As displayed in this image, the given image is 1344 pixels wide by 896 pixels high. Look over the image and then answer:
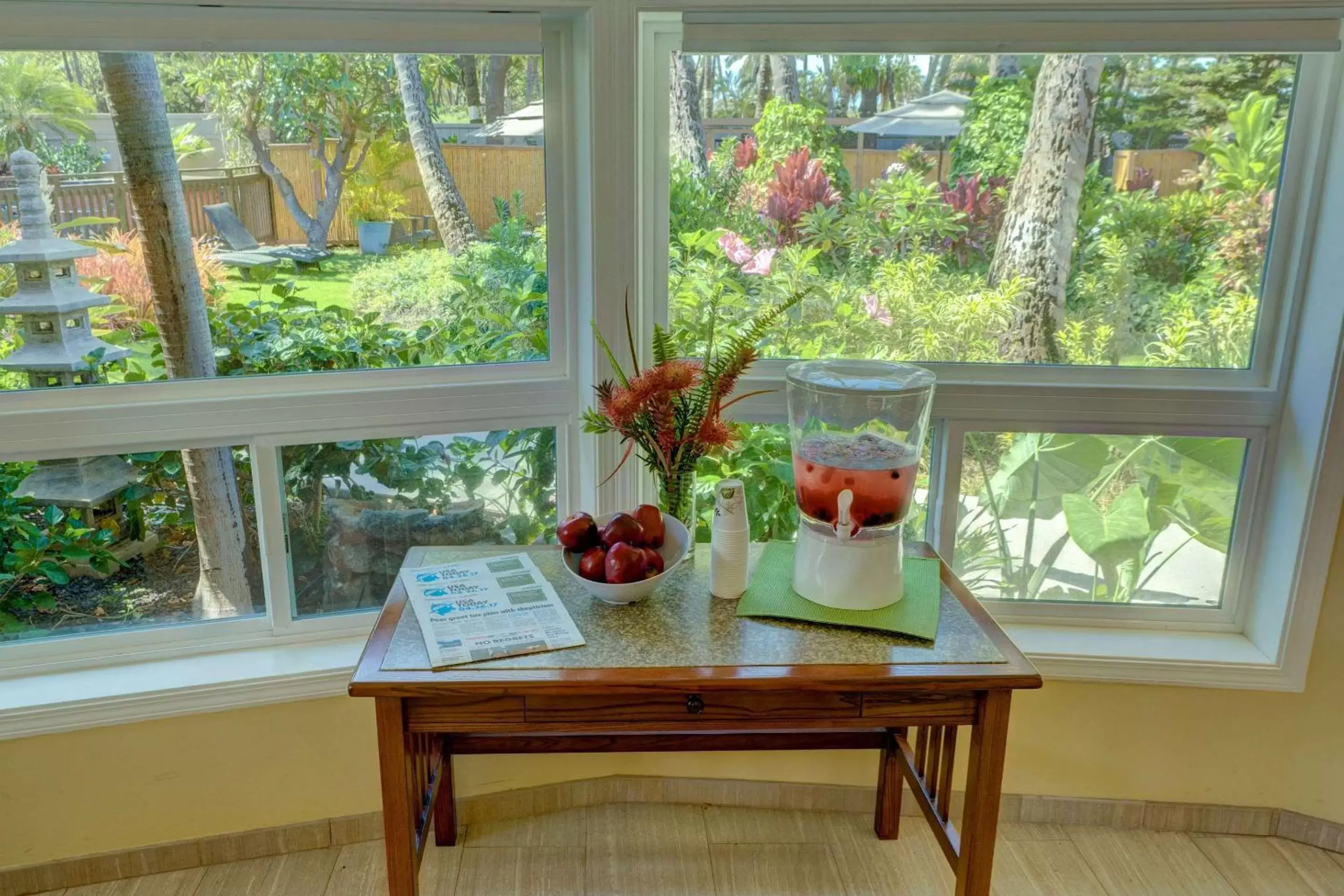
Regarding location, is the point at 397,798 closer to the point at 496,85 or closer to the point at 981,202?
the point at 496,85

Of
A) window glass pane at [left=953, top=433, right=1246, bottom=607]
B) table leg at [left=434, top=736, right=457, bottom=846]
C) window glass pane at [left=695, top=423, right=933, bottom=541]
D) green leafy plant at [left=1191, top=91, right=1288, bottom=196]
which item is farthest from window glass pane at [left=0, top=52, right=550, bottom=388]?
green leafy plant at [left=1191, top=91, right=1288, bottom=196]

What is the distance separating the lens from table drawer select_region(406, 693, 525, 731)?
4.83 ft

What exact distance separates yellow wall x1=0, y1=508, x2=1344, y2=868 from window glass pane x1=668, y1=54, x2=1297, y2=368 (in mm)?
611

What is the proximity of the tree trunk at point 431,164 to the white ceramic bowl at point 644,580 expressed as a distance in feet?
2.08

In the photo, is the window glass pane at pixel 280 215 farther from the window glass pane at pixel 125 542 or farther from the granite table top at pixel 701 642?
the granite table top at pixel 701 642

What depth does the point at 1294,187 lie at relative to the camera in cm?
192

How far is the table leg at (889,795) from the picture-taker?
210cm

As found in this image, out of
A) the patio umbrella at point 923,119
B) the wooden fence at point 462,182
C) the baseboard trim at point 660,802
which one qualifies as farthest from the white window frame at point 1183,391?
the baseboard trim at point 660,802

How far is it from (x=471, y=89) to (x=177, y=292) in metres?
0.67

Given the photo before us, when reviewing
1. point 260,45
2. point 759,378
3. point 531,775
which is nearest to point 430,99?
point 260,45

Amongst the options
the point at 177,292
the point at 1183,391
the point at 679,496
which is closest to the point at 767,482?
the point at 679,496

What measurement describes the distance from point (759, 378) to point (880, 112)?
1.89ft

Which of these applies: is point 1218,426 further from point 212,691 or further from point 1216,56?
point 212,691

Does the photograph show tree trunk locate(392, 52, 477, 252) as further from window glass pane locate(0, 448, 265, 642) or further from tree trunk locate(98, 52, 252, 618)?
window glass pane locate(0, 448, 265, 642)
